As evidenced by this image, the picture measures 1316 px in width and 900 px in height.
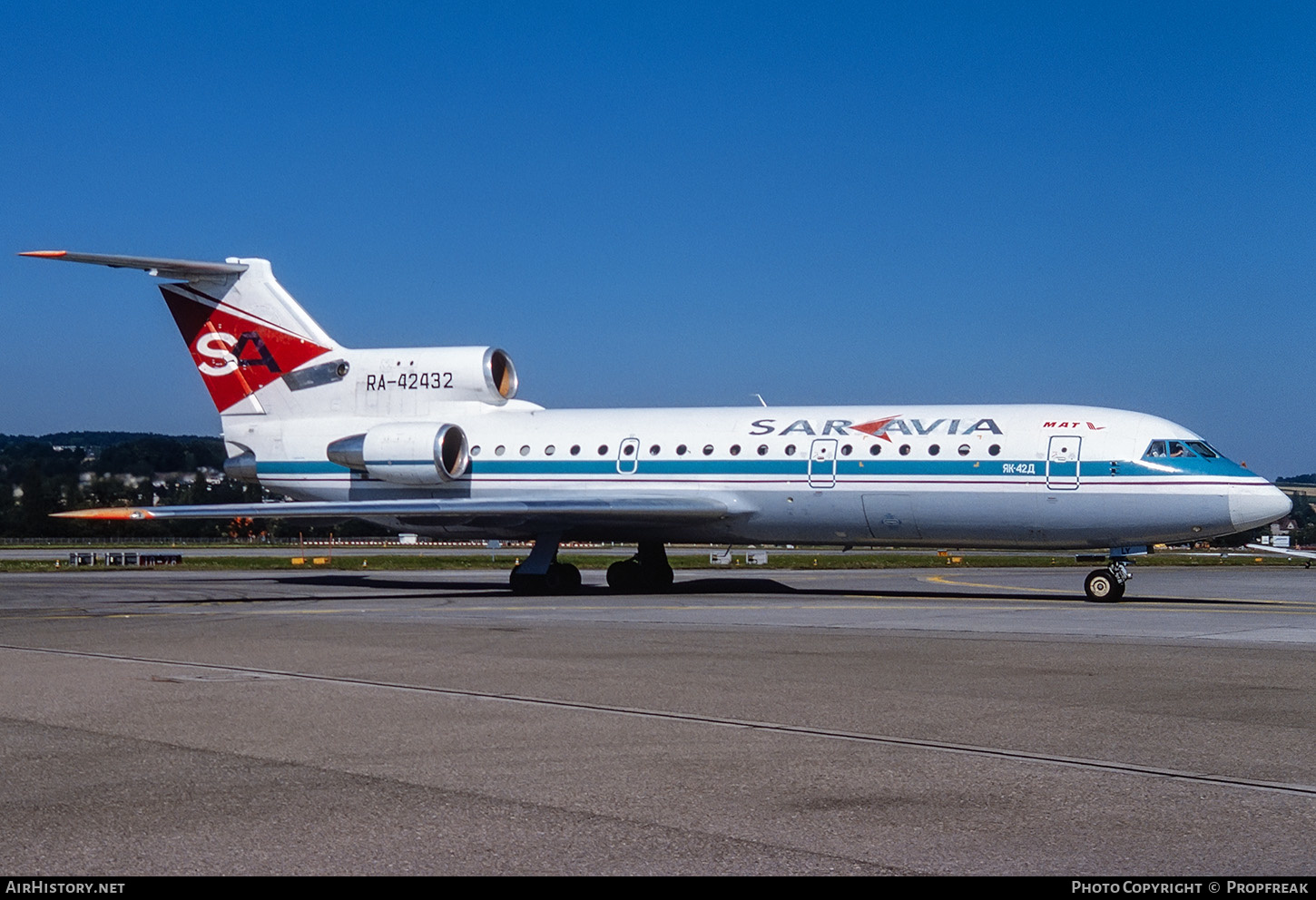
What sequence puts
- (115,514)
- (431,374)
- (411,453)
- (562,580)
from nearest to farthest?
(115,514) → (562,580) → (411,453) → (431,374)

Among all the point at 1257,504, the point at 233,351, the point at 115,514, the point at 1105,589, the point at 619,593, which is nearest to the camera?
the point at 1257,504

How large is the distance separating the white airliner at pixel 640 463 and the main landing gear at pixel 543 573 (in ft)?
0.16

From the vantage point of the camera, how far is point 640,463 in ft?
94.2

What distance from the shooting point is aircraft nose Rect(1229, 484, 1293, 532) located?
77.4 ft

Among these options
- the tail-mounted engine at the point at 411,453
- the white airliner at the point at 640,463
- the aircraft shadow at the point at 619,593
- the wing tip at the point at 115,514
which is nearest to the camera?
the white airliner at the point at 640,463

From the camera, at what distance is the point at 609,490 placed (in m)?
29.0

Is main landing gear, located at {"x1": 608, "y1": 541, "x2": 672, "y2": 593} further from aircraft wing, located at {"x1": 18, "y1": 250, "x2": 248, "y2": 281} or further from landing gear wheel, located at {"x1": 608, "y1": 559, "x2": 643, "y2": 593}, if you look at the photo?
aircraft wing, located at {"x1": 18, "y1": 250, "x2": 248, "y2": 281}

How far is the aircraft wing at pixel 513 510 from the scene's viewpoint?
2639cm

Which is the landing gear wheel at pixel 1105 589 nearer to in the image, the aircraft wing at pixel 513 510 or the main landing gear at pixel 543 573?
the aircraft wing at pixel 513 510

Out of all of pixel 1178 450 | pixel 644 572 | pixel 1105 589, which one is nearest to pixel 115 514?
pixel 644 572

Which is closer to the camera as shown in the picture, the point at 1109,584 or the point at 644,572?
the point at 1109,584

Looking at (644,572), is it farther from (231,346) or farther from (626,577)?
(231,346)

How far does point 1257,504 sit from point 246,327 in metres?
22.8

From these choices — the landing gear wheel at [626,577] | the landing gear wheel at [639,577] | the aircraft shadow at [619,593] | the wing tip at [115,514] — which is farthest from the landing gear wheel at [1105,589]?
the wing tip at [115,514]
